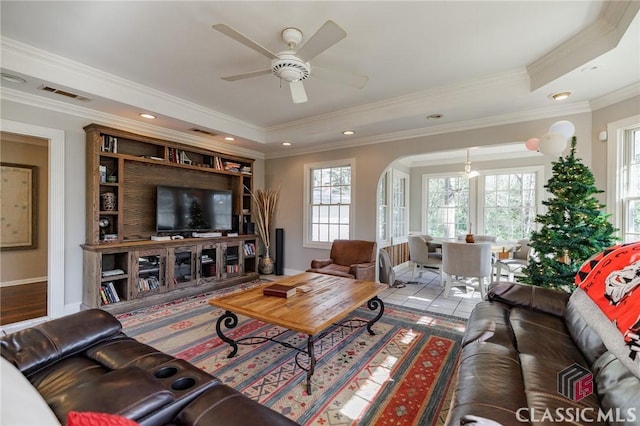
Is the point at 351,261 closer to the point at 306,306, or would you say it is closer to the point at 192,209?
the point at 306,306

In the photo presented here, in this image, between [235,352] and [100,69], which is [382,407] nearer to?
[235,352]

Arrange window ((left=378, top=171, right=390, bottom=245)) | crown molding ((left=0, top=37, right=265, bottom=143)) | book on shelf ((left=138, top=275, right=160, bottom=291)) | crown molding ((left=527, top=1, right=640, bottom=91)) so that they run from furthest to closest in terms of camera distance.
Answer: window ((left=378, top=171, right=390, bottom=245)), book on shelf ((left=138, top=275, right=160, bottom=291)), crown molding ((left=0, top=37, right=265, bottom=143)), crown molding ((left=527, top=1, right=640, bottom=91))

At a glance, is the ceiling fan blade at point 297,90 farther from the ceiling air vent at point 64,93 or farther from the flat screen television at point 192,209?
the flat screen television at point 192,209

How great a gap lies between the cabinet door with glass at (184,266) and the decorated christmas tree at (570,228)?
14.1 feet

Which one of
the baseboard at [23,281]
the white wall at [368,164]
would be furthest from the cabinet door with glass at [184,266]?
the baseboard at [23,281]

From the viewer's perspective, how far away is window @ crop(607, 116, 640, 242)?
2672mm

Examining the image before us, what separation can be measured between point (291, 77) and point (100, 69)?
2186mm

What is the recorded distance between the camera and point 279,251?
18.0 ft

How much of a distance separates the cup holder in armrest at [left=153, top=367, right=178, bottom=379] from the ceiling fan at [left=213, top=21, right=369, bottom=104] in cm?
190

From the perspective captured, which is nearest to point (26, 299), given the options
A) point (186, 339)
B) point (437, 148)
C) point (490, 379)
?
point (186, 339)

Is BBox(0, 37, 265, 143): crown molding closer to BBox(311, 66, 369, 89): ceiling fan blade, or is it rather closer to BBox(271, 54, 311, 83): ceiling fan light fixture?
BBox(271, 54, 311, 83): ceiling fan light fixture

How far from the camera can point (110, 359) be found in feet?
4.81

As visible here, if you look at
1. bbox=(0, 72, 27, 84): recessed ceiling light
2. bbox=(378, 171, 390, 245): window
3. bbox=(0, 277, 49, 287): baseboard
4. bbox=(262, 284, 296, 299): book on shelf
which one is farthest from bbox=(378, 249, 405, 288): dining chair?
bbox=(0, 277, 49, 287): baseboard

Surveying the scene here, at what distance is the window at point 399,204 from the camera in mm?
6130
